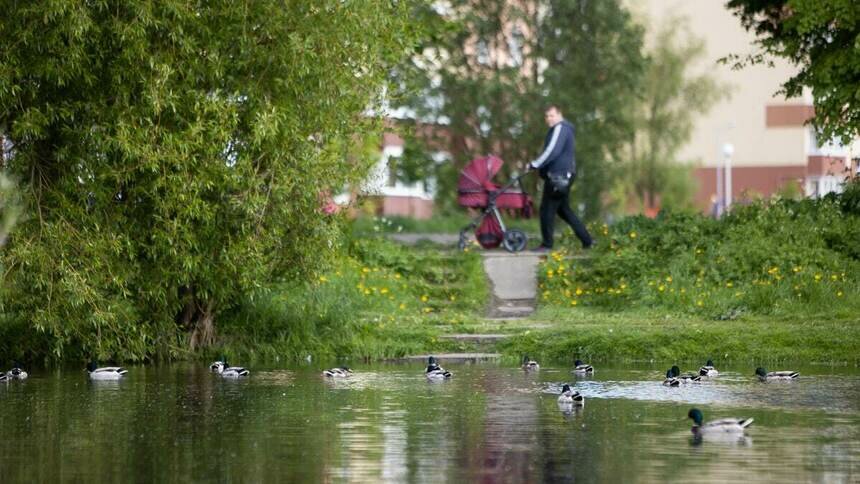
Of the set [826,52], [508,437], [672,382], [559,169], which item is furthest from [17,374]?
[826,52]

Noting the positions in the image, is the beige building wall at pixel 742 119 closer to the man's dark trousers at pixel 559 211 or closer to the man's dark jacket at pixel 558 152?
the man's dark trousers at pixel 559 211

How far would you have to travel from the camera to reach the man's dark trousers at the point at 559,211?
31938mm

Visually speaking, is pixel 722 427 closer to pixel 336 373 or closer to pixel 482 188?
pixel 336 373

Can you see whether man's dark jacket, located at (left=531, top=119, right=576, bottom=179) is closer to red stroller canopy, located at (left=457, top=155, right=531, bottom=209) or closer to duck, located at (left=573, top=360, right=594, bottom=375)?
red stroller canopy, located at (left=457, top=155, right=531, bottom=209)

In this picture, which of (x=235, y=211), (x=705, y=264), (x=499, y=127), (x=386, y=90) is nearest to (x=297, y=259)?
(x=235, y=211)

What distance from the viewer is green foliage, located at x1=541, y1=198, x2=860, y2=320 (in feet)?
91.0

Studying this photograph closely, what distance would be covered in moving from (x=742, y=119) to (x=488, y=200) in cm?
5918

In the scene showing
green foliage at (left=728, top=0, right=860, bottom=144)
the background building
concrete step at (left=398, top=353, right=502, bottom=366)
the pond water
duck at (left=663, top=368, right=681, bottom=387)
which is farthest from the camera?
the background building

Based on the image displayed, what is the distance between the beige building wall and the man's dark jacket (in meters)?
53.0

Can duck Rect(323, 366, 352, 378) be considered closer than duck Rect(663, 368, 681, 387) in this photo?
No

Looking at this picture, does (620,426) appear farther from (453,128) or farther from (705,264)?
(453,128)

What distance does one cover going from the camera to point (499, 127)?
53500 mm

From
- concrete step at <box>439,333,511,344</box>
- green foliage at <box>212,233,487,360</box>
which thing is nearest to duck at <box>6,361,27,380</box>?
green foliage at <box>212,233,487,360</box>

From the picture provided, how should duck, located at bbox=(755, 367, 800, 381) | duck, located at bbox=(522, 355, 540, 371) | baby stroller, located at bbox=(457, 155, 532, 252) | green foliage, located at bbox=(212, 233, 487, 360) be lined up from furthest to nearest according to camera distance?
baby stroller, located at bbox=(457, 155, 532, 252) → green foliage, located at bbox=(212, 233, 487, 360) → duck, located at bbox=(522, 355, 540, 371) → duck, located at bbox=(755, 367, 800, 381)
